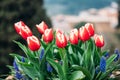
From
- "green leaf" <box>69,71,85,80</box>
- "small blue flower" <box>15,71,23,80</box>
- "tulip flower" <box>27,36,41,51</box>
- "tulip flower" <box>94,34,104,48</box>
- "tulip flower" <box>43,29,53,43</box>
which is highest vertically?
"tulip flower" <box>43,29,53,43</box>

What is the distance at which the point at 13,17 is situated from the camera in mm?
12977

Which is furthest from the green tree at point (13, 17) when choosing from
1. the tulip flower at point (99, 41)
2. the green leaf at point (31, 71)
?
the tulip flower at point (99, 41)

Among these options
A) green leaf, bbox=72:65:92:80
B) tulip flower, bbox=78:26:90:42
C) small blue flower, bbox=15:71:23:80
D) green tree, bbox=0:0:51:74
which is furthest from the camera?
green tree, bbox=0:0:51:74

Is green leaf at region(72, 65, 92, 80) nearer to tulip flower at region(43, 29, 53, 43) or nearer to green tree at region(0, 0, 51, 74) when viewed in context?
tulip flower at region(43, 29, 53, 43)

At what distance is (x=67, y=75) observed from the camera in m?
3.25

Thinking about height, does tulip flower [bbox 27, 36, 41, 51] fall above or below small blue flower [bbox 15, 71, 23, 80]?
above

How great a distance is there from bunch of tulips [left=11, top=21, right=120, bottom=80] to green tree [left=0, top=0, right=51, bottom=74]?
29.1 ft

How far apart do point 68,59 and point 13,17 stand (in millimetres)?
9707

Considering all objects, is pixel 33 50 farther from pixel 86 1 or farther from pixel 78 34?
pixel 86 1

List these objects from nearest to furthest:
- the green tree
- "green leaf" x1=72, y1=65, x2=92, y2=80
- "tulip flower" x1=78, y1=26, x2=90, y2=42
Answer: "green leaf" x1=72, y1=65, x2=92, y2=80 → "tulip flower" x1=78, y1=26, x2=90, y2=42 → the green tree

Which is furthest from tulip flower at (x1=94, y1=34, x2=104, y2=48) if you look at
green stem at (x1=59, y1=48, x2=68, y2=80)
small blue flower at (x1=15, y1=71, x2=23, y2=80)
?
small blue flower at (x1=15, y1=71, x2=23, y2=80)

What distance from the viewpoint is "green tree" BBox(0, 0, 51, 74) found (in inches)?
501

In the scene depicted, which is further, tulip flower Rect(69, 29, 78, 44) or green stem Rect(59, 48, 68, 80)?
tulip flower Rect(69, 29, 78, 44)

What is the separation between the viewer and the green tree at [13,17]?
501 inches
